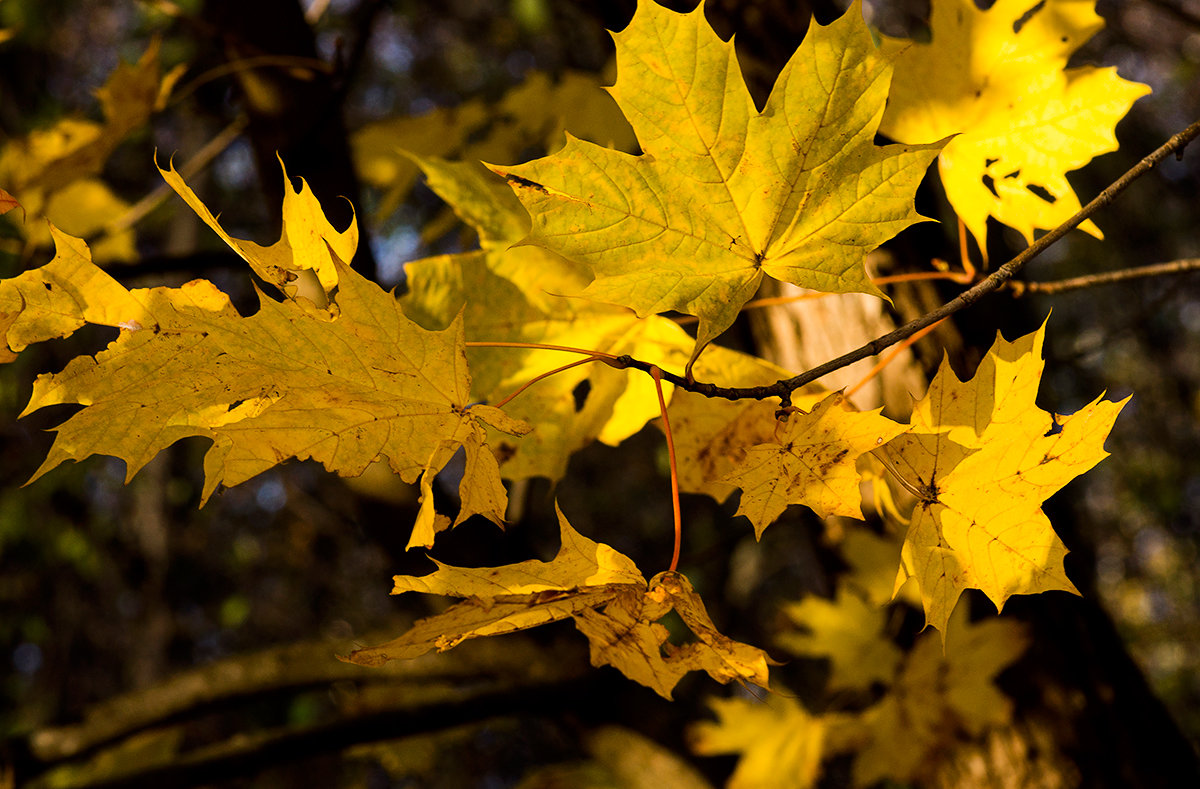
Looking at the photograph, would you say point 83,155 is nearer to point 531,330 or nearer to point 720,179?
point 531,330

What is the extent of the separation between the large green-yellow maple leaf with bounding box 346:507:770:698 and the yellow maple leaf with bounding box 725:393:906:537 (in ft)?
0.29

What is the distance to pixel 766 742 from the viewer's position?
4.65ft

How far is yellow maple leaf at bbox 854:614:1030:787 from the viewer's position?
1.15 metres

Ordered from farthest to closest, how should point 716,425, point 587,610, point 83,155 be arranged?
1. point 83,155
2. point 716,425
3. point 587,610

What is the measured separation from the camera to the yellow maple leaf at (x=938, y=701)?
1.15 m

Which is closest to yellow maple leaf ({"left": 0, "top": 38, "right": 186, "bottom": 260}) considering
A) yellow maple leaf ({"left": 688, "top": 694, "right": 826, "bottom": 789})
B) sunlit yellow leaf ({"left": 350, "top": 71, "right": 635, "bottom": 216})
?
sunlit yellow leaf ({"left": 350, "top": 71, "right": 635, "bottom": 216})

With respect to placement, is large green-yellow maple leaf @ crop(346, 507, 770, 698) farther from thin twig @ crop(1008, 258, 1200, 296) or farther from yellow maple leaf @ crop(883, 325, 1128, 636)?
thin twig @ crop(1008, 258, 1200, 296)

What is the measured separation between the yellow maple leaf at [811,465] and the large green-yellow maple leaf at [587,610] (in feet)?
0.29

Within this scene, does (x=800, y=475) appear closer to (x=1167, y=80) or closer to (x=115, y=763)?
(x=115, y=763)

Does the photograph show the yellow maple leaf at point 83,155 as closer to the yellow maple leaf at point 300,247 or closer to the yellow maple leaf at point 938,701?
the yellow maple leaf at point 300,247

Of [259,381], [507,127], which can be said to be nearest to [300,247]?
[259,381]

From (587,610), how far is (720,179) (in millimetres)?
319

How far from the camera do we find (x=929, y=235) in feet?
3.76

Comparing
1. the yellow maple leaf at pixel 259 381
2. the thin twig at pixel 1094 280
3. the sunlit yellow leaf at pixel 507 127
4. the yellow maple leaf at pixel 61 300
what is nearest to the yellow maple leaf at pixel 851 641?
the thin twig at pixel 1094 280
